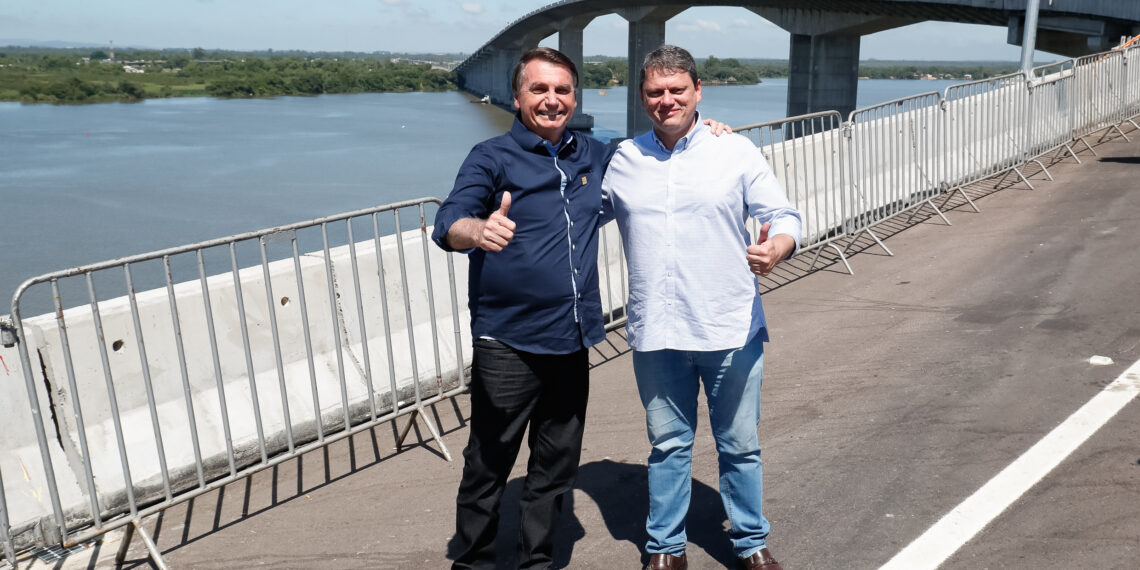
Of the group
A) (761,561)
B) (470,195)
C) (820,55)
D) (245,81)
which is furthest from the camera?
(245,81)

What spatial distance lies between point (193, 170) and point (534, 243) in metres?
39.3

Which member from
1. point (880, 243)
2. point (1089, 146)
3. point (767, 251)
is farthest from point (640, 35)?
point (767, 251)

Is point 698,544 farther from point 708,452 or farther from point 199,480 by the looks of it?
point 199,480

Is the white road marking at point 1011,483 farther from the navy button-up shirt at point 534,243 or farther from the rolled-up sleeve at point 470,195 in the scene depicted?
the rolled-up sleeve at point 470,195

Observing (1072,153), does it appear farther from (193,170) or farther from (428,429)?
(193,170)

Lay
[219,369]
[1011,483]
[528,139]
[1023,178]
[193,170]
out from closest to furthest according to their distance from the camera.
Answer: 1. [528,139]
2. [1011,483]
3. [219,369]
4. [1023,178]
5. [193,170]

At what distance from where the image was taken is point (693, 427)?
3.91m

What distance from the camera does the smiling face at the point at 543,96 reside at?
3623 mm

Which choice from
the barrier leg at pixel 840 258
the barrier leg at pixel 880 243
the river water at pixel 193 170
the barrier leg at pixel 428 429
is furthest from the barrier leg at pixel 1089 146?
the river water at pixel 193 170

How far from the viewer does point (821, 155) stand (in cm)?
1027

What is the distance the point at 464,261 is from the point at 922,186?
6.47m

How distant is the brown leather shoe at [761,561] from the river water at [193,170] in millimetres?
17346

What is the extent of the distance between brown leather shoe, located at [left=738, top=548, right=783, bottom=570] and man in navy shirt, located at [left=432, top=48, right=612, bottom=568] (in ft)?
2.44

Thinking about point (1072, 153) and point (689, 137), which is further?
→ point (1072, 153)
